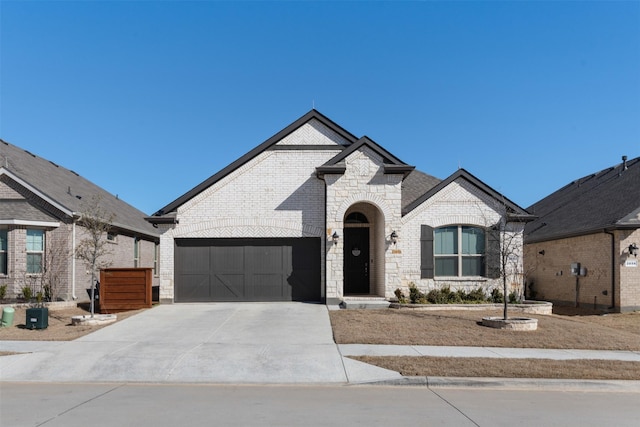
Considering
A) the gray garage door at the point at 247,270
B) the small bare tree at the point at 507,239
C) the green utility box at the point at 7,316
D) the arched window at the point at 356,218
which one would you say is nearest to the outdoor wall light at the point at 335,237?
the gray garage door at the point at 247,270

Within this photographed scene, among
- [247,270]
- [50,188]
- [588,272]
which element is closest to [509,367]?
[247,270]

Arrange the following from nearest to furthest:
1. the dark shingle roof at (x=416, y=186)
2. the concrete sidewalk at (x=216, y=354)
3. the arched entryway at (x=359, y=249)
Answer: the concrete sidewalk at (x=216, y=354)
the arched entryway at (x=359, y=249)
the dark shingle roof at (x=416, y=186)

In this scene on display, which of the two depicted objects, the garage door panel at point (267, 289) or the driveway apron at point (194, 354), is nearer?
the driveway apron at point (194, 354)

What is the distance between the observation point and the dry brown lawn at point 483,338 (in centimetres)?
942

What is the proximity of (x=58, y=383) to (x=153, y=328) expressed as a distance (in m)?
4.74

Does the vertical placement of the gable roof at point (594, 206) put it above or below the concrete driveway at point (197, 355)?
above

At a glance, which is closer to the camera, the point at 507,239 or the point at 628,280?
the point at 507,239

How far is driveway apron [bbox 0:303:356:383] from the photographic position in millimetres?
9422

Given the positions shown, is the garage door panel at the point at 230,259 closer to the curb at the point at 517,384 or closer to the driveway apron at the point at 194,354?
the driveway apron at the point at 194,354

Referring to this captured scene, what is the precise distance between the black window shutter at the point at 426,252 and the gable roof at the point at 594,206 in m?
5.78

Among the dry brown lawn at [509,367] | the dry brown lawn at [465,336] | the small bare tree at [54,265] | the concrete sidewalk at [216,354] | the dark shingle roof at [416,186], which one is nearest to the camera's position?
the dry brown lawn at [509,367]

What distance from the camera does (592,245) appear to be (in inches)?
807

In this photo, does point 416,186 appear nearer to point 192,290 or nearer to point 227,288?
point 227,288

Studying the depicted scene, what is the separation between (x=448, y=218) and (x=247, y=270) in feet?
25.5
